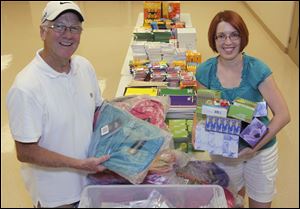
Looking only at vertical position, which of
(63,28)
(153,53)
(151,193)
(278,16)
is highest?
(63,28)

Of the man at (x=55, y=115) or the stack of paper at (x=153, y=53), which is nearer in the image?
the man at (x=55, y=115)

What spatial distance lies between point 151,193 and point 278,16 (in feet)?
18.1

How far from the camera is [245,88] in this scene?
6.01 feet

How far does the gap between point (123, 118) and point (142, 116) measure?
0.21 metres

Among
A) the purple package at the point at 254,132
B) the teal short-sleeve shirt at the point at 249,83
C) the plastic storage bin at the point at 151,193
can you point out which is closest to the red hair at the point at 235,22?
the teal short-sleeve shirt at the point at 249,83

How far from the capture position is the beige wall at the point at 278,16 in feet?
18.3

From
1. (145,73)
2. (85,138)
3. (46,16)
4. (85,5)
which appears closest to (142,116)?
(85,138)

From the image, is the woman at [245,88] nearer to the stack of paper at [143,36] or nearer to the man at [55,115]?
the man at [55,115]

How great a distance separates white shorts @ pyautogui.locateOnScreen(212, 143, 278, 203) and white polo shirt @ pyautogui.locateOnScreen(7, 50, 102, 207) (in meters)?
0.78

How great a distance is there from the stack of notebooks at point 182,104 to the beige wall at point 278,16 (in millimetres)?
3756

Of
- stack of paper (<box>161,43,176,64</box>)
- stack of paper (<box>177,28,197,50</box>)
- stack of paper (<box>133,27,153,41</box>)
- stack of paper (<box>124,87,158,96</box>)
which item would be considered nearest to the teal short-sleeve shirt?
stack of paper (<box>124,87,158,96</box>)

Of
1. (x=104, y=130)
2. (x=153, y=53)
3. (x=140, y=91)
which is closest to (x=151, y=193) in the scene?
(x=104, y=130)

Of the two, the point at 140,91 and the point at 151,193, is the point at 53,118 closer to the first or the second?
the point at 151,193

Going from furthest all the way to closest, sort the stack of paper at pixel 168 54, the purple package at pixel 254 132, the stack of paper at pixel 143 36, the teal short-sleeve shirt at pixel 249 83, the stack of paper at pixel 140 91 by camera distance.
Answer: the stack of paper at pixel 143 36, the stack of paper at pixel 168 54, the stack of paper at pixel 140 91, the teal short-sleeve shirt at pixel 249 83, the purple package at pixel 254 132
